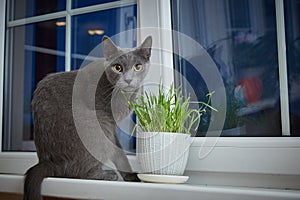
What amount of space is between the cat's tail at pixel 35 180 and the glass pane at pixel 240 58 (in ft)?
1.58

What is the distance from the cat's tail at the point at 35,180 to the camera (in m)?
1.06

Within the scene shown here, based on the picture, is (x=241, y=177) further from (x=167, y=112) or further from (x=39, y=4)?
(x=39, y=4)

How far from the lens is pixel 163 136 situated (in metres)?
0.97

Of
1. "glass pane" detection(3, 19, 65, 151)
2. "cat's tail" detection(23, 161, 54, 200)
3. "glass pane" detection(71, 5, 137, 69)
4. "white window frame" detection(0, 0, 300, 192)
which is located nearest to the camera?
"white window frame" detection(0, 0, 300, 192)

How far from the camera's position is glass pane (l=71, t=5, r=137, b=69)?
1.26m

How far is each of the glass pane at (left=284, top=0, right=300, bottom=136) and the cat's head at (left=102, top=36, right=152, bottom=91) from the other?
39cm

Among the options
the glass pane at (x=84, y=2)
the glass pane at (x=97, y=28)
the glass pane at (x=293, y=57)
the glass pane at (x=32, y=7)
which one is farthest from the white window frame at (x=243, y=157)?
the glass pane at (x=32, y=7)

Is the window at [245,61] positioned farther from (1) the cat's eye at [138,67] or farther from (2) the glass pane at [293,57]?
(1) the cat's eye at [138,67]

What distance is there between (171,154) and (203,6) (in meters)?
0.46

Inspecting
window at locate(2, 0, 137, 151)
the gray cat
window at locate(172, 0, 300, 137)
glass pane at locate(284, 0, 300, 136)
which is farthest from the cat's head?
glass pane at locate(284, 0, 300, 136)

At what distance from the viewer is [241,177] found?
1.00 m

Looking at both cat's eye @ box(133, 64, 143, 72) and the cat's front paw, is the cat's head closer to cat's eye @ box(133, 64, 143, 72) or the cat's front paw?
cat's eye @ box(133, 64, 143, 72)

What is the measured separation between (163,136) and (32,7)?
93 centimetres

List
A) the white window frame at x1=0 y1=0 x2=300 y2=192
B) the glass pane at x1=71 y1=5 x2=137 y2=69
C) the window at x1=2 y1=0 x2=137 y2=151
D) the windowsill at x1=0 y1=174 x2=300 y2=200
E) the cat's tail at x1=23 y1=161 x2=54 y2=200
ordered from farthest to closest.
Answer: the window at x1=2 y1=0 x2=137 y2=151, the glass pane at x1=71 y1=5 x2=137 y2=69, the cat's tail at x1=23 y1=161 x2=54 y2=200, the white window frame at x1=0 y1=0 x2=300 y2=192, the windowsill at x1=0 y1=174 x2=300 y2=200
